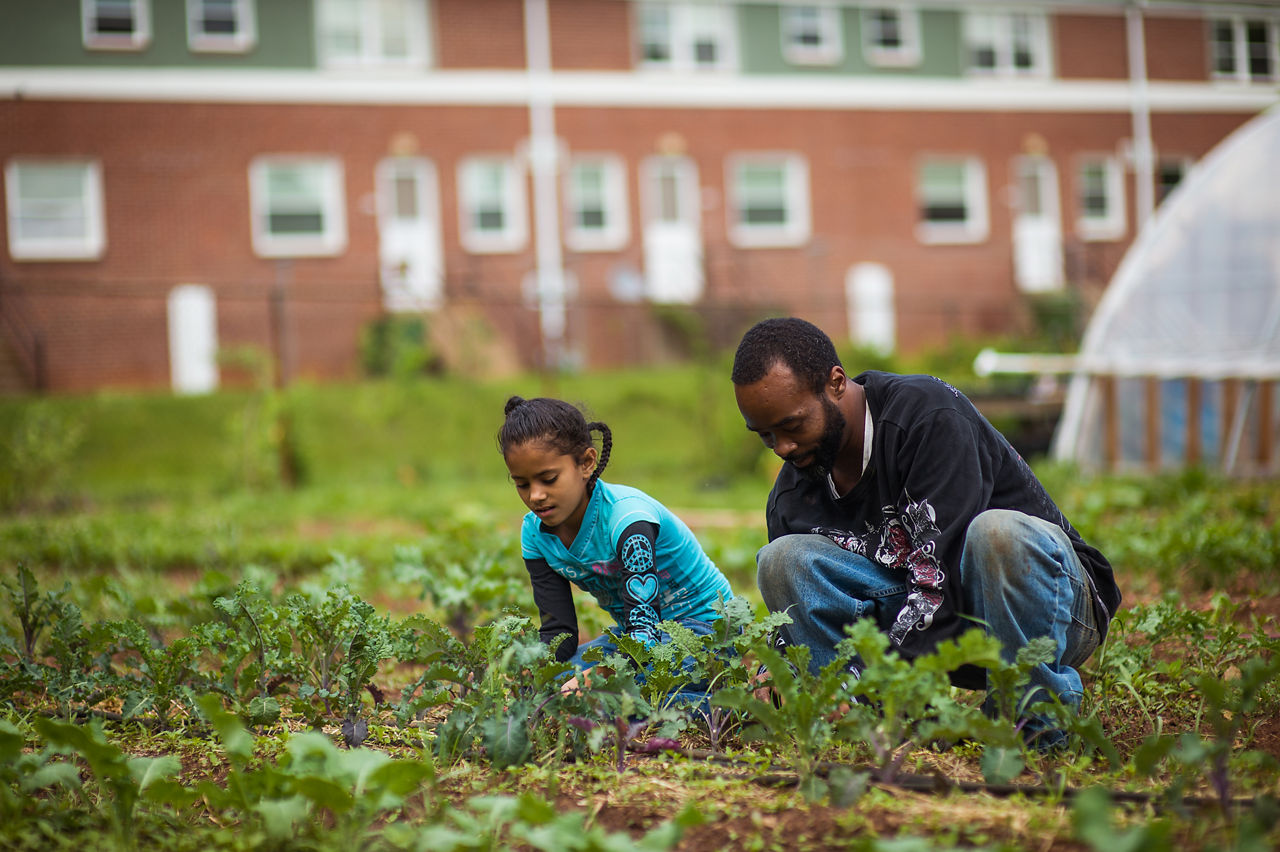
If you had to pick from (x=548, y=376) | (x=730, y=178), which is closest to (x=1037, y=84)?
(x=730, y=178)

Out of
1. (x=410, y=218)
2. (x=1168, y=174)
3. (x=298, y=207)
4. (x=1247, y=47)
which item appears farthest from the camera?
(x=1168, y=174)

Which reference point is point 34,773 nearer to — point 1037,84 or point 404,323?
point 404,323

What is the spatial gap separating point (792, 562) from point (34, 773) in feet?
5.94

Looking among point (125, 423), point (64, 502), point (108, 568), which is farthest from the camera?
point (125, 423)

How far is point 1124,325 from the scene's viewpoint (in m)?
10.3

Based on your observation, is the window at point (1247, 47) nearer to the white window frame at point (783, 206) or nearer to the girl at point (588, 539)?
the girl at point (588, 539)

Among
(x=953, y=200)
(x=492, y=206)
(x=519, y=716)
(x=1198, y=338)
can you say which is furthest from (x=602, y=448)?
(x=953, y=200)

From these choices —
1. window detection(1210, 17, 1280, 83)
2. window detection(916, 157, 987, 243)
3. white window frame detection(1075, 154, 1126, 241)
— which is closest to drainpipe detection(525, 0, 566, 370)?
window detection(916, 157, 987, 243)

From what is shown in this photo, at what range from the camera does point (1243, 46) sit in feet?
Result: 28.4

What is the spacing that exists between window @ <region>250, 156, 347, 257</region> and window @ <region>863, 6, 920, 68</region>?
987cm

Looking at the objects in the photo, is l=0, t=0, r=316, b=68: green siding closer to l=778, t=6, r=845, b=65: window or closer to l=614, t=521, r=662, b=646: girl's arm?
l=778, t=6, r=845, b=65: window

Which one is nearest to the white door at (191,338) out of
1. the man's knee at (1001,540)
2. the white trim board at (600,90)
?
the white trim board at (600,90)

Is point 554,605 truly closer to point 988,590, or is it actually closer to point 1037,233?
point 988,590

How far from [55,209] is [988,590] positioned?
59.1ft
